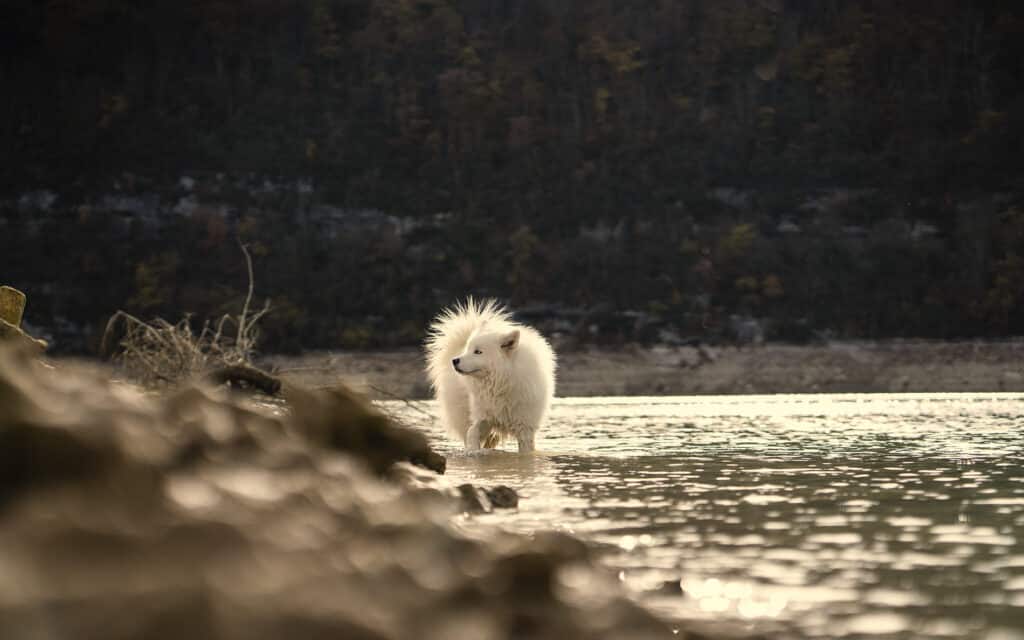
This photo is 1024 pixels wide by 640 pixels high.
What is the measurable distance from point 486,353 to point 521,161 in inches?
1542

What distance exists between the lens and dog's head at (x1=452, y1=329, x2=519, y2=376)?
11.0m

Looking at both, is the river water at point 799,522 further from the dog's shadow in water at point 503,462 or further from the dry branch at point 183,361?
the dry branch at point 183,361

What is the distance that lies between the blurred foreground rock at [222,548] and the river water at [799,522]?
480 millimetres

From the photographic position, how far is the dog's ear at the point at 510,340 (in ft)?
36.8

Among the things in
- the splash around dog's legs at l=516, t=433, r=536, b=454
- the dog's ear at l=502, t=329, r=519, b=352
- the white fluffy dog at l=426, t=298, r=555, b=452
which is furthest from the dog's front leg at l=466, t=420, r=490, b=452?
the dog's ear at l=502, t=329, r=519, b=352

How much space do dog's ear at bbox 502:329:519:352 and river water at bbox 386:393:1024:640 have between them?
2.88 feet

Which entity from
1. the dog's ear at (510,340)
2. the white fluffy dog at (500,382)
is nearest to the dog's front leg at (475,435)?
the white fluffy dog at (500,382)

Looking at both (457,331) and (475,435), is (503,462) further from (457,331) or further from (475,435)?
(457,331)

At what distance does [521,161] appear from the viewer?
49.9 metres

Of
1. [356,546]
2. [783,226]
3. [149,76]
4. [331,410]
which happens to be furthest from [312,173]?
[356,546]

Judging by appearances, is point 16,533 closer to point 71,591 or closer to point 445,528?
point 71,591

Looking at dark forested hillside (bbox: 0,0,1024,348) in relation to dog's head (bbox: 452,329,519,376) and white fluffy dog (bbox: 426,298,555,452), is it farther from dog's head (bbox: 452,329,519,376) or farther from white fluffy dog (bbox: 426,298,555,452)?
dog's head (bbox: 452,329,519,376)

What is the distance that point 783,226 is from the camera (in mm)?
47469

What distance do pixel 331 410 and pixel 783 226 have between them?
41768 millimetres
